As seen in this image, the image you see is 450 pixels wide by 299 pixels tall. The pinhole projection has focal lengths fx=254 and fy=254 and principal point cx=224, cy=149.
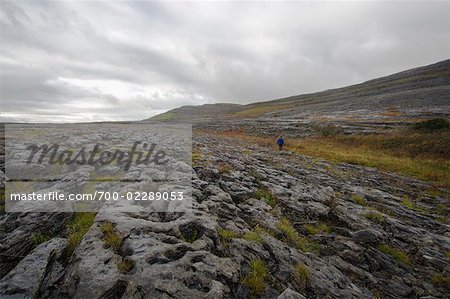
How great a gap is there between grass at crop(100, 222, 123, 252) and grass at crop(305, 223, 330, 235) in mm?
7824

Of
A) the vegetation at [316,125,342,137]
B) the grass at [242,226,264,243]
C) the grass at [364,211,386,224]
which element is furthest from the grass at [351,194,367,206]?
the vegetation at [316,125,342,137]

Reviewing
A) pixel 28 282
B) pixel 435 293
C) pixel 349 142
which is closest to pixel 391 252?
pixel 435 293

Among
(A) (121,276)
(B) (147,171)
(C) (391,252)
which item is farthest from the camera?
(B) (147,171)

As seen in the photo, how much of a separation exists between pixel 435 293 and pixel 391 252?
206cm

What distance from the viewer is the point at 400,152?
1383 inches

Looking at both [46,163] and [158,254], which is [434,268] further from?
[46,163]

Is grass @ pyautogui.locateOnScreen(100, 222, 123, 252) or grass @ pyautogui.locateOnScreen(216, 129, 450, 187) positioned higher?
grass @ pyautogui.locateOnScreen(100, 222, 123, 252)

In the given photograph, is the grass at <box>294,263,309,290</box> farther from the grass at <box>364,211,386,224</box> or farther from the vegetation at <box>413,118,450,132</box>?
the vegetation at <box>413,118,450,132</box>

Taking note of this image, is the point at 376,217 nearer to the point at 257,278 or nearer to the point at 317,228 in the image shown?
the point at 317,228

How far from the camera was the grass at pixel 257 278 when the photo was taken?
22.5 ft

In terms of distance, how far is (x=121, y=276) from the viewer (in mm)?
6207

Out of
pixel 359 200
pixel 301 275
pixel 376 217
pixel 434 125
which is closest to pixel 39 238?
pixel 301 275

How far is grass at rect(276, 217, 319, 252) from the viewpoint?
31.9ft

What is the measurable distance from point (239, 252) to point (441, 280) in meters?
7.18
